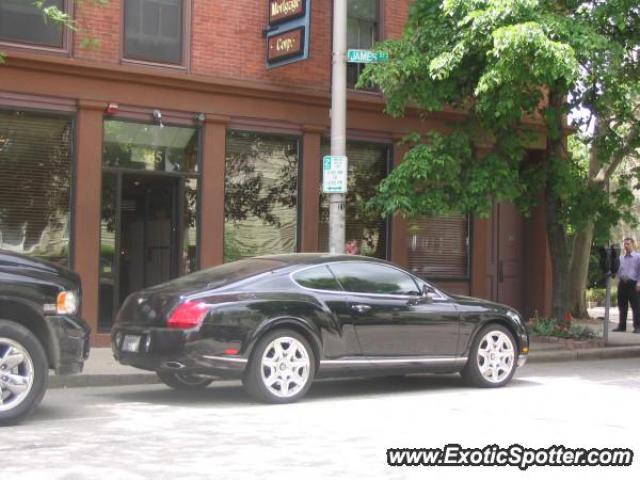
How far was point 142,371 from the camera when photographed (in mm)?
10906

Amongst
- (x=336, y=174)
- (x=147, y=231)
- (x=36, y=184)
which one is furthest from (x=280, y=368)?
(x=147, y=231)

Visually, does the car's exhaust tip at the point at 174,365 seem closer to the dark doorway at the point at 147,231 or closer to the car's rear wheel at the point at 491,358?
the car's rear wheel at the point at 491,358

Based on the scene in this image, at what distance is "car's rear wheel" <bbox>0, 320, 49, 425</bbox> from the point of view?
24.6ft

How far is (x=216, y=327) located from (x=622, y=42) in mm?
8687

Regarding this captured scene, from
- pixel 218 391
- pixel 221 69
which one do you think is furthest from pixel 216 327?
pixel 221 69

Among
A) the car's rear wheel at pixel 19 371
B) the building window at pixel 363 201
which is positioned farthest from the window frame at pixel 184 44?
the car's rear wheel at pixel 19 371

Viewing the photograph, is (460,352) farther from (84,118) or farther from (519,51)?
(84,118)

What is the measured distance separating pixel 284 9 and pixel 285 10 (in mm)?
42

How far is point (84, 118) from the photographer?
44.2ft

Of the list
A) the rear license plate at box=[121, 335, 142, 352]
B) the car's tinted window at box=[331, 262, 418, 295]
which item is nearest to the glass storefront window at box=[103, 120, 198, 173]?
the rear license plate at box=[121, 335, 142, 352]

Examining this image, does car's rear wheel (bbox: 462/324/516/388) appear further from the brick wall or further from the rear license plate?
the brick wall

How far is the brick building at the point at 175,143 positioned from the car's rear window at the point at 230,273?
13.8 feet

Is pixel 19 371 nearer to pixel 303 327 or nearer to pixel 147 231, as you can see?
pixel 303 327

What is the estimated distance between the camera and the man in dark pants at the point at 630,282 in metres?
18.0
